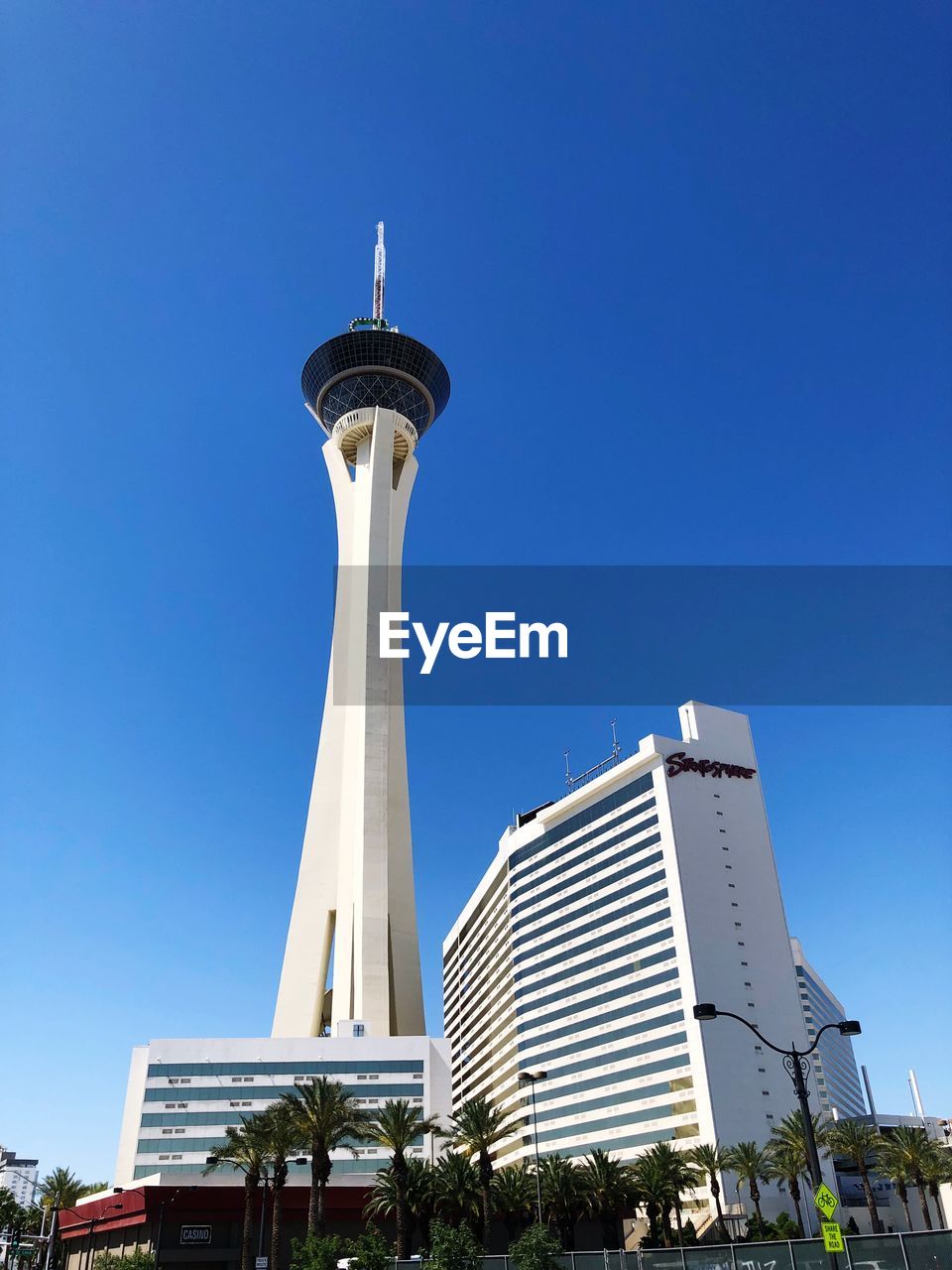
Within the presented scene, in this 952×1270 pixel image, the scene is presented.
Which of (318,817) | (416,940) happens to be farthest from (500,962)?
(318,817)

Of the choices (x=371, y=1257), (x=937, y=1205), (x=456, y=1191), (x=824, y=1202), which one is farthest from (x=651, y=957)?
(x=824, y=1202)

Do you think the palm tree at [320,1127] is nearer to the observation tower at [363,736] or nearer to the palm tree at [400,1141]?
the palm tree at [400,1141]

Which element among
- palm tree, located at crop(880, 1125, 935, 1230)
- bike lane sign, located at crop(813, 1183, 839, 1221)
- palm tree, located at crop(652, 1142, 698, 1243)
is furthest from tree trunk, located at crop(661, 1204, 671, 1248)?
bike lane sign, located at crop(813, 1183, 839, 1221)

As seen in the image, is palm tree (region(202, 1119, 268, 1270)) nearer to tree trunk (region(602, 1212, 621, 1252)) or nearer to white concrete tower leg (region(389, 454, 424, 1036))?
tree trunk (region(602, 1212, 621, 1252))

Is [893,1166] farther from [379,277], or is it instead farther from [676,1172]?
[379,277]

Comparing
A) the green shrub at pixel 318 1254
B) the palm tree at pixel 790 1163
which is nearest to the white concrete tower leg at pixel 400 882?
the palm tree at pixel 790 1163

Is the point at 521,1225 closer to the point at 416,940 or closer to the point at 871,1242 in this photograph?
the point at 416,940

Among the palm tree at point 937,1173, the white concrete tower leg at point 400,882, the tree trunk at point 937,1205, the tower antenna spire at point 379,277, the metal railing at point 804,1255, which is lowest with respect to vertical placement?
the metal railing at point 804,1255
